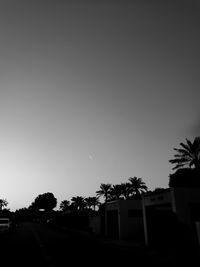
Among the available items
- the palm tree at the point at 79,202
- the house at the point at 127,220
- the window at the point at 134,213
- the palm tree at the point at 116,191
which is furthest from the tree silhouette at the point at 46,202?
the window at the point at 134,213

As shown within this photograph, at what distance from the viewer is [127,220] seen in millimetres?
31953

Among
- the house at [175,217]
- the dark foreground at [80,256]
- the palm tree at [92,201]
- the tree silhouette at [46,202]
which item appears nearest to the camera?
the dark foreground at [80,256]

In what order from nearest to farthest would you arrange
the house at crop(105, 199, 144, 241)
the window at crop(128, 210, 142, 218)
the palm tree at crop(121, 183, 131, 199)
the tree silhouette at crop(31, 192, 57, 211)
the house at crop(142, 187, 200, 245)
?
the house at crop(142, 187, 200, 245)
the house at crop(105, 199, 144, 241)
the window at crop(128, 210, 142, 218)
the palm tree at crop(121, 183, 131, 199)
the tree silhouette at crop(31, 192, 57, 211)

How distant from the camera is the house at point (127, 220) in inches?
1236

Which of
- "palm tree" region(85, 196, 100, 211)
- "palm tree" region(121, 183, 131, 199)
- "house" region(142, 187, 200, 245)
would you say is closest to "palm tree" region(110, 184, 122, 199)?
"palm tree" region(121, 183, 131, 199)

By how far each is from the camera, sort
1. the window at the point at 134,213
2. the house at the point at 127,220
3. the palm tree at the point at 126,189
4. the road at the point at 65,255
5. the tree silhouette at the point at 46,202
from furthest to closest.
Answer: the tree silhouette at the point at 46,202 < the palm tree at the point at 126,189 < the window at the point at 134,213 < the house at the point at 127,220 < the road at the point at 65,255

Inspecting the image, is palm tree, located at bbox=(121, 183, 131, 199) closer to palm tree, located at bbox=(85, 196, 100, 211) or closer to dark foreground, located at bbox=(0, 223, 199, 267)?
palm tree, located at bbox=(85, 196, 100, 211)

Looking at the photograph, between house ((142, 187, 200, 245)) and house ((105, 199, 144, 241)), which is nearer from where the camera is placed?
house ((142, 187, 200, 245))

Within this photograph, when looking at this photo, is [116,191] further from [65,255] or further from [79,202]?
[65,255]

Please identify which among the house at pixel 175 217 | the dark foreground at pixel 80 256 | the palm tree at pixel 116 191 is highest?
the palm tree at pixel 116 191

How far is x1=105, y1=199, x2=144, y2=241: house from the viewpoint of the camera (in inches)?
1236

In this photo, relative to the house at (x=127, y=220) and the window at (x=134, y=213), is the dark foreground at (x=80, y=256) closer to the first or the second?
the house at (x=127, y=220)

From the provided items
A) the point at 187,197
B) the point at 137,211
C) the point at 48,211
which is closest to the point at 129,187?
the point at 137,211

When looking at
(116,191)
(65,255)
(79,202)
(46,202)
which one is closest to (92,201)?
(79,202)
